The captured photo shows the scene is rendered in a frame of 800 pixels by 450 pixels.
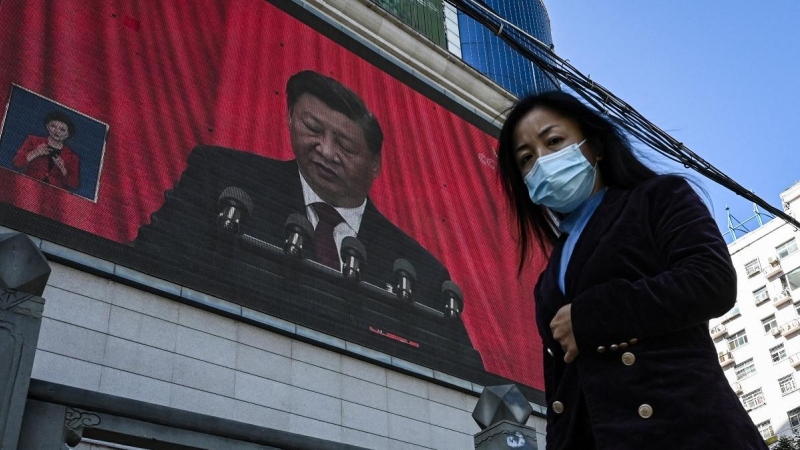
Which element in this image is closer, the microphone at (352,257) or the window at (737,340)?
the microphone at (352,257)

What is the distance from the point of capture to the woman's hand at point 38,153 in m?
10.4

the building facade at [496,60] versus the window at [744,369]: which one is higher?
the building facade at [496,60]

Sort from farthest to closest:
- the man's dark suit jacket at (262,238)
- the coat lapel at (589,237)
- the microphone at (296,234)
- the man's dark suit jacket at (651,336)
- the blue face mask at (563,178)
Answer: the microphone at (296,234) → the man's dark suit jacket at (262,238) → the blue face mask at (563,178) → the coat lapel at (589,237) → the man's dark suit jacket at (651,336)

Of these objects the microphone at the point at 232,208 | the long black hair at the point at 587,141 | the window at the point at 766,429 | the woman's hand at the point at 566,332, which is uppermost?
the window at the point at 766,429

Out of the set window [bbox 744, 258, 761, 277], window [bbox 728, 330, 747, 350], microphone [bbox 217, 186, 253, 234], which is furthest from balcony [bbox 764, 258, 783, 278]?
microphone [bbox 217, 186, 253, 234]

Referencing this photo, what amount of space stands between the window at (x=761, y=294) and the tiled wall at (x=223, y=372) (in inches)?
1059

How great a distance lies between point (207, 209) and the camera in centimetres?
1202

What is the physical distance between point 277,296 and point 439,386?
3.27 metres

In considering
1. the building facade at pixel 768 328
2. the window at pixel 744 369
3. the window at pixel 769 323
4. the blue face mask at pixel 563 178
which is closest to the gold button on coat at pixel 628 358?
the blue face mask at pixel 563 178

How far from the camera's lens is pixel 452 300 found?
14.8 meters

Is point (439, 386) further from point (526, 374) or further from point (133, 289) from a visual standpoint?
point (133, 289)

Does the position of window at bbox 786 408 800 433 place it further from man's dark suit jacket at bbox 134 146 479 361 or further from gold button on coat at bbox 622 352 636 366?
gold button on coat at bbox 622 352 636 366

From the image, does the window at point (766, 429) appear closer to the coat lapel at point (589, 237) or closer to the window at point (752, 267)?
the window at point (752, 267)

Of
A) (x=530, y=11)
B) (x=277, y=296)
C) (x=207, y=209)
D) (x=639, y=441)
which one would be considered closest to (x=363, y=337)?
(x=277, y=296)
